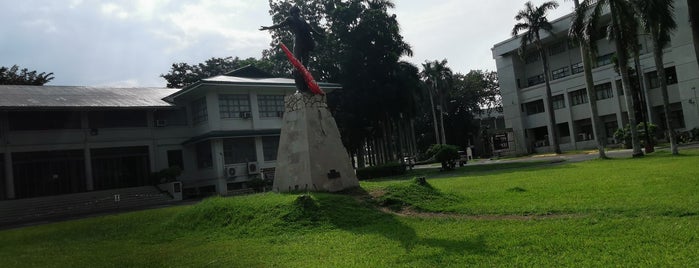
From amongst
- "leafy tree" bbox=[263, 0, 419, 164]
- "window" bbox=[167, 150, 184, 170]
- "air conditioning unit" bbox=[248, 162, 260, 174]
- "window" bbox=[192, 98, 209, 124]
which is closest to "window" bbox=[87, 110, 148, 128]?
"window" bbox=[167, 150, 184, 170]

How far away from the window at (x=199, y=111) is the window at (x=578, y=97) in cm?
3349

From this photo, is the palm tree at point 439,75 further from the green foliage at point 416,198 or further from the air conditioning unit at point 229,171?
the green foliage at point 416,198

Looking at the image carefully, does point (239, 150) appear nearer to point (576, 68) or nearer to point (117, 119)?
point (117, 119)

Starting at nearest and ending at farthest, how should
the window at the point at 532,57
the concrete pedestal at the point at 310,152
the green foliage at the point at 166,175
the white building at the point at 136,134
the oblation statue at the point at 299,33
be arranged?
the concrete pedestal at the point at 310,152 → the oblation statue at the point at 299,33 → the white building at the point at 136,134 → the green foliage at the point at 166,175 → the window at the point at 532,57

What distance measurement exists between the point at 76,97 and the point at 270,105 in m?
11.1

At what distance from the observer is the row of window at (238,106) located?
97.5 ft

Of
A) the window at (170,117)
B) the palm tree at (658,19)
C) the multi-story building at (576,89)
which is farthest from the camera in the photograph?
the multi-story building at (576,89)

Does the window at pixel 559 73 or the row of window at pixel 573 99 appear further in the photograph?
the window at pixel 559 73

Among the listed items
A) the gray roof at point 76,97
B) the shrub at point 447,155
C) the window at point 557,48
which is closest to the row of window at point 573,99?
the window at point 557,48

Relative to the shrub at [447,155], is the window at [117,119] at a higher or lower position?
higher

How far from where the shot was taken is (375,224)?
9469mm

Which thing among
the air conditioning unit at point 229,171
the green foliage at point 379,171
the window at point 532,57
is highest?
the window at point 532,57

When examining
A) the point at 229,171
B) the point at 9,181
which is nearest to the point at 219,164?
the point at 229,171

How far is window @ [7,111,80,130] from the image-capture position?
26.0 m
